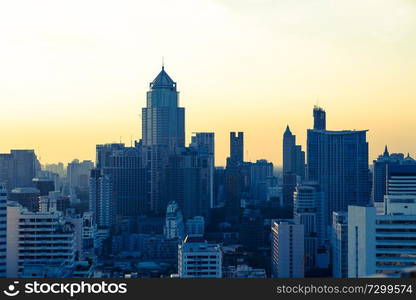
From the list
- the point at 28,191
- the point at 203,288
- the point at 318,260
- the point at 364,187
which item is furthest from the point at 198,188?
the point at 203,288

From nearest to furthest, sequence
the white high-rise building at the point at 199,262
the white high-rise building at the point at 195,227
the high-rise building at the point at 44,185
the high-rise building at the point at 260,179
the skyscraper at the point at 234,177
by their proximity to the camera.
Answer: the white high-rise building at the point at 199,262
the white high-rise building at the point at 195,227
the high-rise building at the point at 44,185
the skyscraper at the point at 234,177
the high-rise building at the point at 260,179

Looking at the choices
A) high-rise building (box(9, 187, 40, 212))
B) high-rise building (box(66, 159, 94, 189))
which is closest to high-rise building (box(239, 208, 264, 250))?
high-rise building (box(9, 187, 40, 212))

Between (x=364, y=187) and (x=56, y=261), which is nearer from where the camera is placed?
(x=56, y=261)

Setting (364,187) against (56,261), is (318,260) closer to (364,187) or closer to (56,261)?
(56,261)

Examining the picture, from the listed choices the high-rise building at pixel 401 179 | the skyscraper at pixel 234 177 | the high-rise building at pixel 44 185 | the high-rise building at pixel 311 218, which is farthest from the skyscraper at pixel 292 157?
the high-rise building at pixel 44 185

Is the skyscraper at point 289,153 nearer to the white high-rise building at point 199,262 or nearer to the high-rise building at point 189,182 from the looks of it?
the high-rise building at point 189,182

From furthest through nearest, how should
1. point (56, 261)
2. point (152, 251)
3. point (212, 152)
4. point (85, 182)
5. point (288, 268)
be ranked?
point (212, 152) → point (85, 182) → point (152, 251) → point (288, 268) → point (56, 261)

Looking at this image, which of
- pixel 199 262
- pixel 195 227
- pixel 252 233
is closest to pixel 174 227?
pixel 195 227
